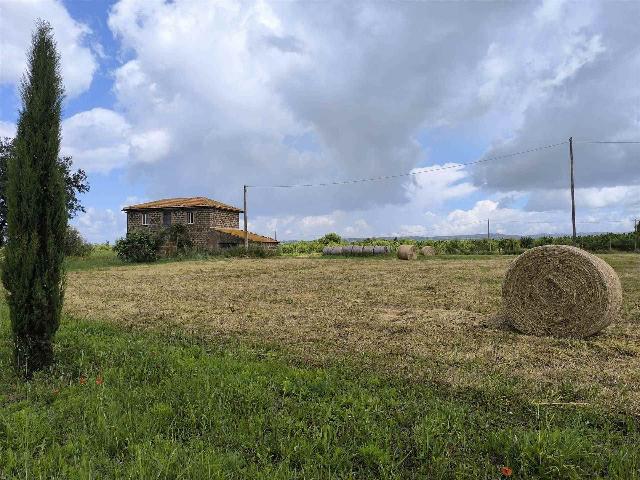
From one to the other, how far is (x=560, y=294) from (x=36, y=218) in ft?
28.8

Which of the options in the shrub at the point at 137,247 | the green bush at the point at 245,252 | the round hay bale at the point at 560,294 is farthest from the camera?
the green bush at the point at 245,252

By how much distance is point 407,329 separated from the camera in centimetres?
807

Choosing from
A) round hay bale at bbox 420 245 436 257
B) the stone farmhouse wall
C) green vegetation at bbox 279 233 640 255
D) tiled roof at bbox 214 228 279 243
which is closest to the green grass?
the stone farmhouse wall

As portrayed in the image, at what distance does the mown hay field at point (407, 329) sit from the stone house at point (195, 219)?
965 inches

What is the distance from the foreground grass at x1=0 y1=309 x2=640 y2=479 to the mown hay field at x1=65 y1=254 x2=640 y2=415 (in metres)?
0.56

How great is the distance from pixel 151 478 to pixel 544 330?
733cm

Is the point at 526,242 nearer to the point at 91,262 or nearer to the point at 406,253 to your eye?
the point at 406,253

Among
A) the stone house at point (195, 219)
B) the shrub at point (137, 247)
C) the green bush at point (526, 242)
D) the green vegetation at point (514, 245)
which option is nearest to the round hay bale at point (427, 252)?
the green vegetation at point (514, 245)

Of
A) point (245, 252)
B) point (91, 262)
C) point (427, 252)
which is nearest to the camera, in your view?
point (91, 262)

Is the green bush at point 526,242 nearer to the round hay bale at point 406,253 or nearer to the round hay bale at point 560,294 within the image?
the round hay bale at point 406,253

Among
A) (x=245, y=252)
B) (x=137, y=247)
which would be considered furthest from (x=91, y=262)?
(x=245, y=252)

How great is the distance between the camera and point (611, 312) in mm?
7816

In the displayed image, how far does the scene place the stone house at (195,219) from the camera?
1582 inches

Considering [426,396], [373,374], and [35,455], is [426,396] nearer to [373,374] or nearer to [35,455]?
[373,374]
